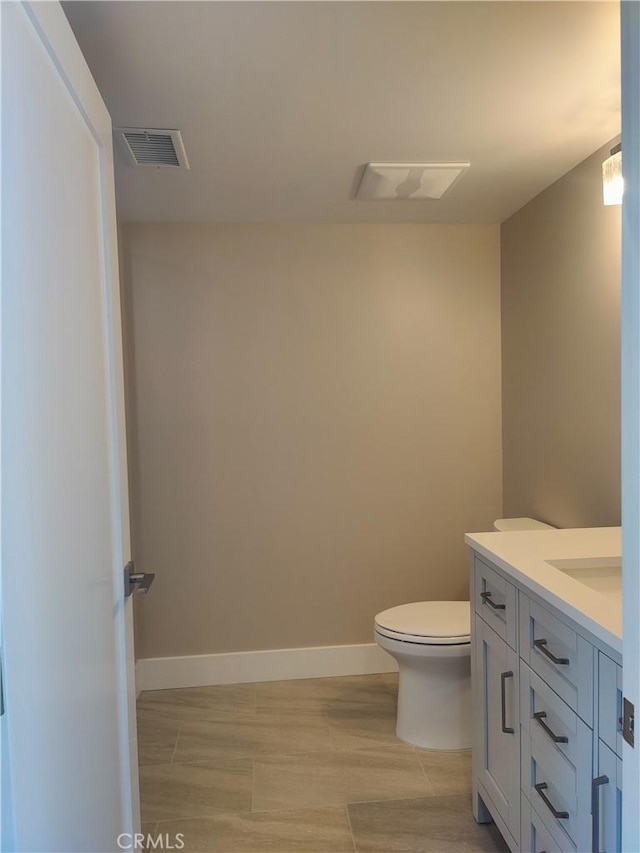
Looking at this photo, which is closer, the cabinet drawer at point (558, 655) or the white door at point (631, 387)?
the white door at point (631, 387)

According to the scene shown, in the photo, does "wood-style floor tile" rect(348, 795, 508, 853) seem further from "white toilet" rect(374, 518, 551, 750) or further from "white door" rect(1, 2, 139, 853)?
"white door" rect(1, 2, 139, 853)

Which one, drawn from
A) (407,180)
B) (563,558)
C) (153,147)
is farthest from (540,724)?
(153,147)

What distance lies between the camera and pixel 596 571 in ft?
5.29

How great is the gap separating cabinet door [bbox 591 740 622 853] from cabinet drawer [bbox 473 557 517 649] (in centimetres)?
44

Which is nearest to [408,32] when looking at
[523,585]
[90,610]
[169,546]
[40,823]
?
[523,585]

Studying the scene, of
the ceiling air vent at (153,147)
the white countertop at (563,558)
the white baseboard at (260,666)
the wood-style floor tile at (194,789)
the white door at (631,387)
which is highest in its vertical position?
the ceiling air vent at (153,147)

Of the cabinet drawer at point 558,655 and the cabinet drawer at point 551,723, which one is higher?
the cabinet drawer at point 558,655

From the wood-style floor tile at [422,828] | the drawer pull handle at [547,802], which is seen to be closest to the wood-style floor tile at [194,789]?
the wood-style floor tile at [422,828]

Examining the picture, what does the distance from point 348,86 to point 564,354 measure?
1360 millimetres

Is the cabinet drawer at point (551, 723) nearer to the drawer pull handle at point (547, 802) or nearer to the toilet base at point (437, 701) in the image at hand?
the drawer pull handle at point (547, 802)

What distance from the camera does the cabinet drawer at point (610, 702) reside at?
1.09 meters

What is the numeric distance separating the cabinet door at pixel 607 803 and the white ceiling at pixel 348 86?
1628 millimetres

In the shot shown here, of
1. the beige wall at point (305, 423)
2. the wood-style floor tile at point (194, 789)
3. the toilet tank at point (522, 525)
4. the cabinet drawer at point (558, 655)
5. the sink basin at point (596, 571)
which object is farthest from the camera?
the beige wall at point (305, 423)

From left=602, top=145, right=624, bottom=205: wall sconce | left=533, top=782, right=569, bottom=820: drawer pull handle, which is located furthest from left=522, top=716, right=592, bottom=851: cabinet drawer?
left=602, top=145, right=624, bottom=205: wall sconce
